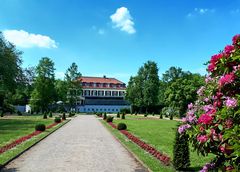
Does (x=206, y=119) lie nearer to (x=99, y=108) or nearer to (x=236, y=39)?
(x=236, y=39)

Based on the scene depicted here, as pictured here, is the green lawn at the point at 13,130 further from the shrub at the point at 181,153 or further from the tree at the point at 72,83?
the tree at the point at 72,83

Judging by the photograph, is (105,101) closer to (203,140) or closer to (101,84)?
(101,84)

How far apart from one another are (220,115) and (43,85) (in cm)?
6929

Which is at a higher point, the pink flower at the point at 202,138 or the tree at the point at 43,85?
the tree at the point at 43,85

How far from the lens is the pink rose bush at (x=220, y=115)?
4.40 m

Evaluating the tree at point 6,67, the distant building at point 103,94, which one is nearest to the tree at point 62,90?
the distant building at point 103,94

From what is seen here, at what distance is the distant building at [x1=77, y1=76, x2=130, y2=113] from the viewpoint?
107 metres

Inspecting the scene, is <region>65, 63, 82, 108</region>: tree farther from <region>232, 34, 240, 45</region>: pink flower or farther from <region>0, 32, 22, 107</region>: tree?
<region>232, 34, 240, 45</region>: pink flower

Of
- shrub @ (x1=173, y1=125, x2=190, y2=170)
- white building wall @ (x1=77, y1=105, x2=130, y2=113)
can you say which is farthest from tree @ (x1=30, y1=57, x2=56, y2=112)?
shrub @ (x1=173, y1=125, x2=190, y2=170)

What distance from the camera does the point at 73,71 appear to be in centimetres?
8569

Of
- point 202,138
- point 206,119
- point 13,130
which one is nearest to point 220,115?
point 206,119

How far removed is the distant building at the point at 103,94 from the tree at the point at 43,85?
33.8 m

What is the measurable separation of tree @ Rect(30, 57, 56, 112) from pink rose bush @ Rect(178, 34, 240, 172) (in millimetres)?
67341

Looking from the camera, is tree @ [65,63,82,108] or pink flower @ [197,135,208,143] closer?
pink flower @ [197,135,208,143]
